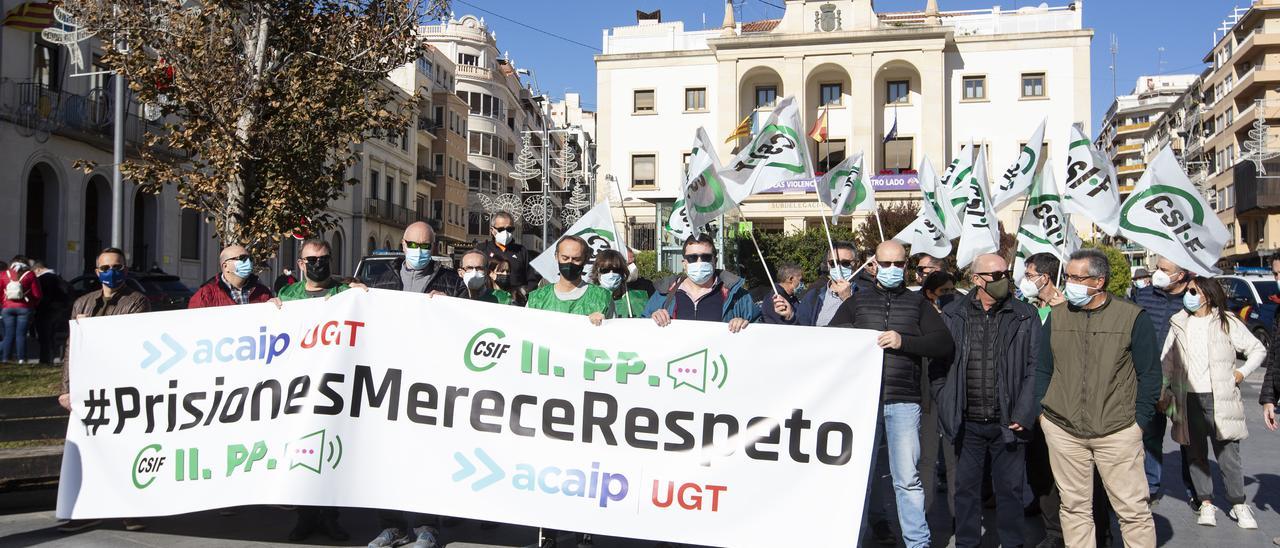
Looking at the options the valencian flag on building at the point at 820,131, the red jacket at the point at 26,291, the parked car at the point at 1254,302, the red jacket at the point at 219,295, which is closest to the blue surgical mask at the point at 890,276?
the red jacket at the point at 219,295

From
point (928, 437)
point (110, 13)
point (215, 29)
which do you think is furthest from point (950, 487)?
point (110, 13)

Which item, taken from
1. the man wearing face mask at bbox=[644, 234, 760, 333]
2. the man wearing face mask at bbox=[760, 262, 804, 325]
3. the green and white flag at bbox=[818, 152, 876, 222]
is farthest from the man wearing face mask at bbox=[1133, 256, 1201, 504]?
the green and white flag at bbox=[818, 152, 876, 222]

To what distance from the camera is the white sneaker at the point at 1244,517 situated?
7336mm

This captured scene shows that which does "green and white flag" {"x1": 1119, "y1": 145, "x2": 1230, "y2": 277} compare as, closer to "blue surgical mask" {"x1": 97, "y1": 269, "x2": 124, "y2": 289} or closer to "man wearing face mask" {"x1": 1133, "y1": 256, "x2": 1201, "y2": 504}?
"man wearing face mask" {"x1": 1133, "y1": 256, "x2": 1201, "y2": 504}

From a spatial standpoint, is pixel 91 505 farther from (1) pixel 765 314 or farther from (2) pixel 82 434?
(1) pixel 765 314

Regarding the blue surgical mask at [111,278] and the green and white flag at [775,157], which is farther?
the green and white flag at [775,157]

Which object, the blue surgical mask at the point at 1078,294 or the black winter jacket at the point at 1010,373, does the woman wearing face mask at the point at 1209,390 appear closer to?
the black winter jacket at the point at 1010,373

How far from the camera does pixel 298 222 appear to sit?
12.3m

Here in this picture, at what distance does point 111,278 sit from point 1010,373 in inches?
233

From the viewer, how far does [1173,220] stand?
858 centimetres

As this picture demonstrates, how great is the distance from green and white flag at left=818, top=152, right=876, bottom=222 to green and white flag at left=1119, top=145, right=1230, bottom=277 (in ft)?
12.3

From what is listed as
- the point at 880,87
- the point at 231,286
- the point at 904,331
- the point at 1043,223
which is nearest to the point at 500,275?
the point at 231,286

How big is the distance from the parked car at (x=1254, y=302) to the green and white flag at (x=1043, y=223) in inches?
459

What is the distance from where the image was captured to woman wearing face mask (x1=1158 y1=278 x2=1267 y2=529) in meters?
7.47
